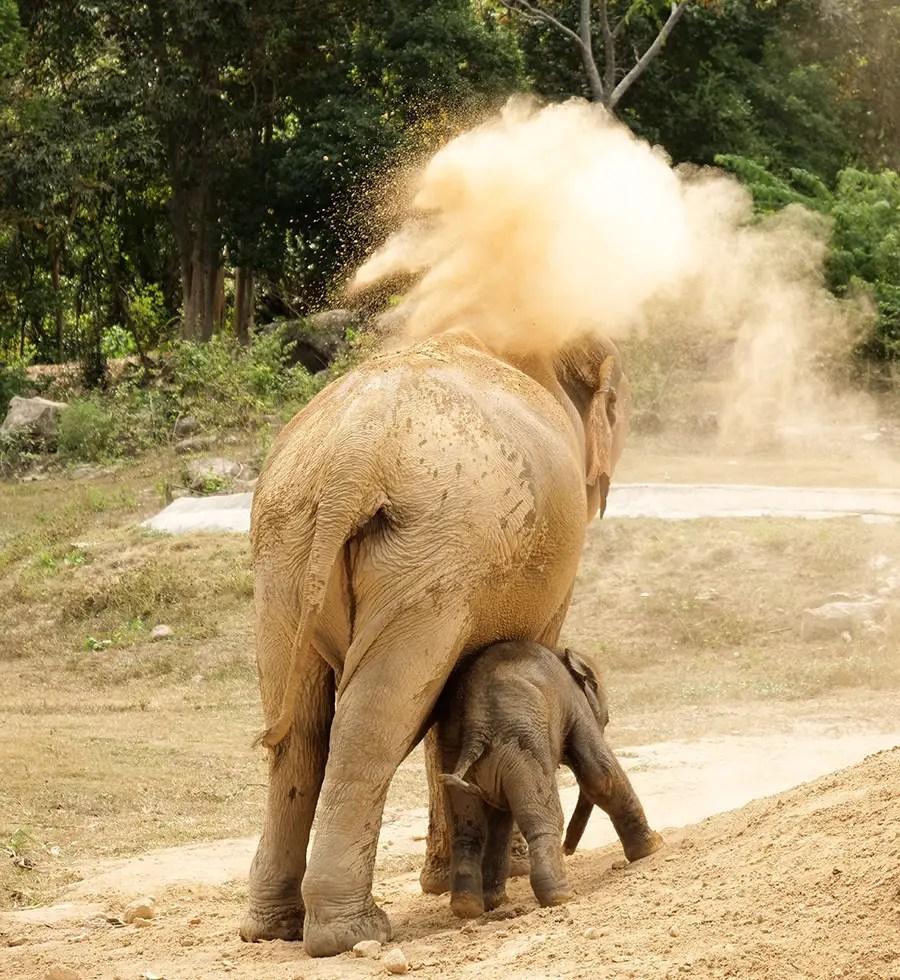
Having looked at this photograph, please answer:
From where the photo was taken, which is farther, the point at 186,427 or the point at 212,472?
the point at 186,427

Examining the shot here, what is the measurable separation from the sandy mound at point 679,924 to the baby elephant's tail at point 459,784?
0.39 m

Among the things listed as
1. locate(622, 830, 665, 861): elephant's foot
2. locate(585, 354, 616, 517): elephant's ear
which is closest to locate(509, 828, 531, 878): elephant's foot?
locate(622, 830, 665, 861): elephant's foot

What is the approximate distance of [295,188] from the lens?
1179 inches

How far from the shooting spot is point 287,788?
19.3 ft

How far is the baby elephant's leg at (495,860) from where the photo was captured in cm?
597

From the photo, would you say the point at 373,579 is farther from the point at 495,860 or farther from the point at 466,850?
the point at 495,860

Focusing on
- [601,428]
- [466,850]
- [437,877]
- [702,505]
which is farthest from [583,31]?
[466,850]

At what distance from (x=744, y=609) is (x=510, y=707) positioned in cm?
923

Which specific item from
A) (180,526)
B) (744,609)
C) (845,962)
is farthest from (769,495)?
(845,962)

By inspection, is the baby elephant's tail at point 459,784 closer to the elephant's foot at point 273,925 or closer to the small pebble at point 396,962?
the small pebble at point 396,962

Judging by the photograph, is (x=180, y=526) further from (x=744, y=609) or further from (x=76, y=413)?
(x=76, y=413)

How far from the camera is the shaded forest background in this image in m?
28.5

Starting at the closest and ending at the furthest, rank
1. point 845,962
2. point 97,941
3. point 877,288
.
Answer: point 845,962, point 97,941, point 877,288

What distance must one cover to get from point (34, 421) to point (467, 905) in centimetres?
2166
